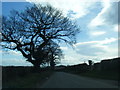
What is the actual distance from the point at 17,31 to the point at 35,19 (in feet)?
14.2

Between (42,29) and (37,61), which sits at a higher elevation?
(42,29)

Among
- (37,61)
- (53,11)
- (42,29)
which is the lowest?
(37,61)

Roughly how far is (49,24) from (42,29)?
177cm

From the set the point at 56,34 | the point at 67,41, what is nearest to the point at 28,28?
the point at 56,34

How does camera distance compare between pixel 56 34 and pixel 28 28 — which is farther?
pixel 56 34

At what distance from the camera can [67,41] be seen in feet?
133

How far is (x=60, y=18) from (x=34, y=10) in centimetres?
567

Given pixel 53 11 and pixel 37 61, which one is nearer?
pixel 53 11

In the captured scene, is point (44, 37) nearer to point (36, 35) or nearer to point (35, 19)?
point (36, 35)

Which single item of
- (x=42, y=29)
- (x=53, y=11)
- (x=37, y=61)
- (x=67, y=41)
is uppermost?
(x=53, y=11)

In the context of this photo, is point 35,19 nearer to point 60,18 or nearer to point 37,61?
point 60,18

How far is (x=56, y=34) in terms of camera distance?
40.0 metres

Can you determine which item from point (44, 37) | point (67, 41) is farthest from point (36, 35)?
point (67, 41)

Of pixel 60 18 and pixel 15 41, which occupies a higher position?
pixel 60 18
